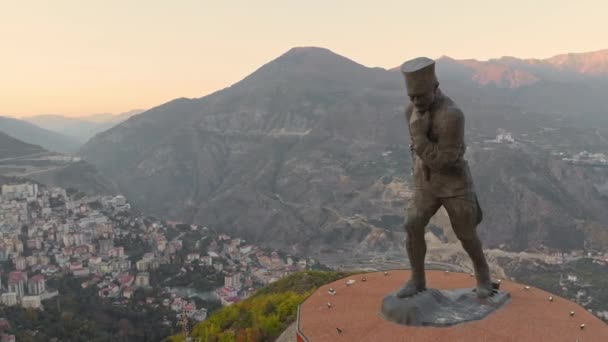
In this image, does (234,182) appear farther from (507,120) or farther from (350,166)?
(507,120)

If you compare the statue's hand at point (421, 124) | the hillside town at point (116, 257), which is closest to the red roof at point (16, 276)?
the hillside town at point (116, 257)

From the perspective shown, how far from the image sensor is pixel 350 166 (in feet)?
295

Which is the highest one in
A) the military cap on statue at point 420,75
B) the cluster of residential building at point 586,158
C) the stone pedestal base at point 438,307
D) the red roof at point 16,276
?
the military cap on statue at point 420,75

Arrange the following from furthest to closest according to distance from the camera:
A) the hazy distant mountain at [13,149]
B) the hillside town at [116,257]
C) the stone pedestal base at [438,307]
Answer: the hazy distant mountain at [13,149]
the hillside town at [116,257]
the stone pedestal base at [438,307]

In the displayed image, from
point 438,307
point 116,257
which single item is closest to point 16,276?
point 116,257

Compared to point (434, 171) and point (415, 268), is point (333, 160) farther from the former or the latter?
point (434, 171)

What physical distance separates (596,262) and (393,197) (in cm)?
3050

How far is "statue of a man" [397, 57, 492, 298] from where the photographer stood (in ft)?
22.9

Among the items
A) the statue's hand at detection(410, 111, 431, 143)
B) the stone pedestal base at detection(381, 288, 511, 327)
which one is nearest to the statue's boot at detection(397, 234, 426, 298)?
the stone pedestal base at detection(381, 288, 511, 327)

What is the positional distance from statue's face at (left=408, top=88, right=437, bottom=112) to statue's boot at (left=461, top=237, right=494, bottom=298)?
6.85 feet

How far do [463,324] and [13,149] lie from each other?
325 ft

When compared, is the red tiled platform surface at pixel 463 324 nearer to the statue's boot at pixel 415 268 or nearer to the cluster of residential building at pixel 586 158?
the statue's boot at pixel 415 268

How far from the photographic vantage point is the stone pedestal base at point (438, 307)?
7.30 meters

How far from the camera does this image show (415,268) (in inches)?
314
